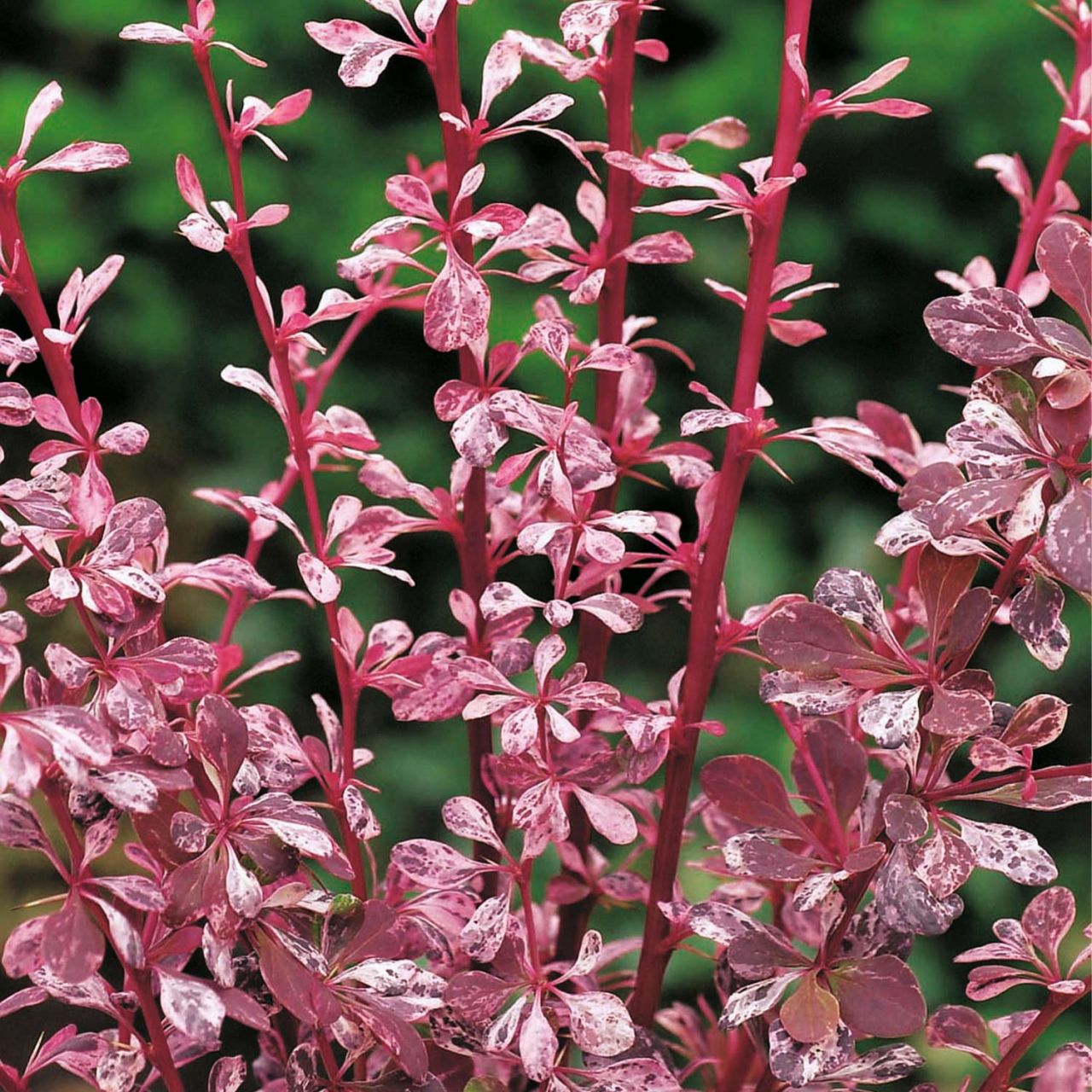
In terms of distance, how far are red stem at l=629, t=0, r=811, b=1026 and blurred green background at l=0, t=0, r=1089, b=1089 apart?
958mm

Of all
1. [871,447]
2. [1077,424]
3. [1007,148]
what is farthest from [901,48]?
[1077,424]

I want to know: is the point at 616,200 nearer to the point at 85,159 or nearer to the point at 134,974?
the point at 85,159

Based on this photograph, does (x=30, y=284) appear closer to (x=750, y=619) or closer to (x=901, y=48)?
(x=750, y=619)

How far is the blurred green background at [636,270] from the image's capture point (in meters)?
1.50

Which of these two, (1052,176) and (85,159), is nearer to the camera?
(85,159)

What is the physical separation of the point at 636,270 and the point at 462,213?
1.08m

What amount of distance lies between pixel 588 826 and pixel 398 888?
90 mm

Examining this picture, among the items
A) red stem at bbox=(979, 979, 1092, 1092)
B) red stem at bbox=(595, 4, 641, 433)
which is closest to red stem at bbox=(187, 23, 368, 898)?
red stem at bbox=(595, 4, 641, 433)

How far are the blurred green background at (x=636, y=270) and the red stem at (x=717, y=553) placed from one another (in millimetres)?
958

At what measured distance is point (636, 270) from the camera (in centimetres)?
154

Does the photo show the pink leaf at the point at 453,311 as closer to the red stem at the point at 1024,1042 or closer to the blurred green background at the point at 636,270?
the red stem at the point at 1024,1042

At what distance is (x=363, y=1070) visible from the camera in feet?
1.70

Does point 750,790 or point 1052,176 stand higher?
point 1052,176

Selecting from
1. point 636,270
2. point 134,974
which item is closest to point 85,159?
point 134,974
